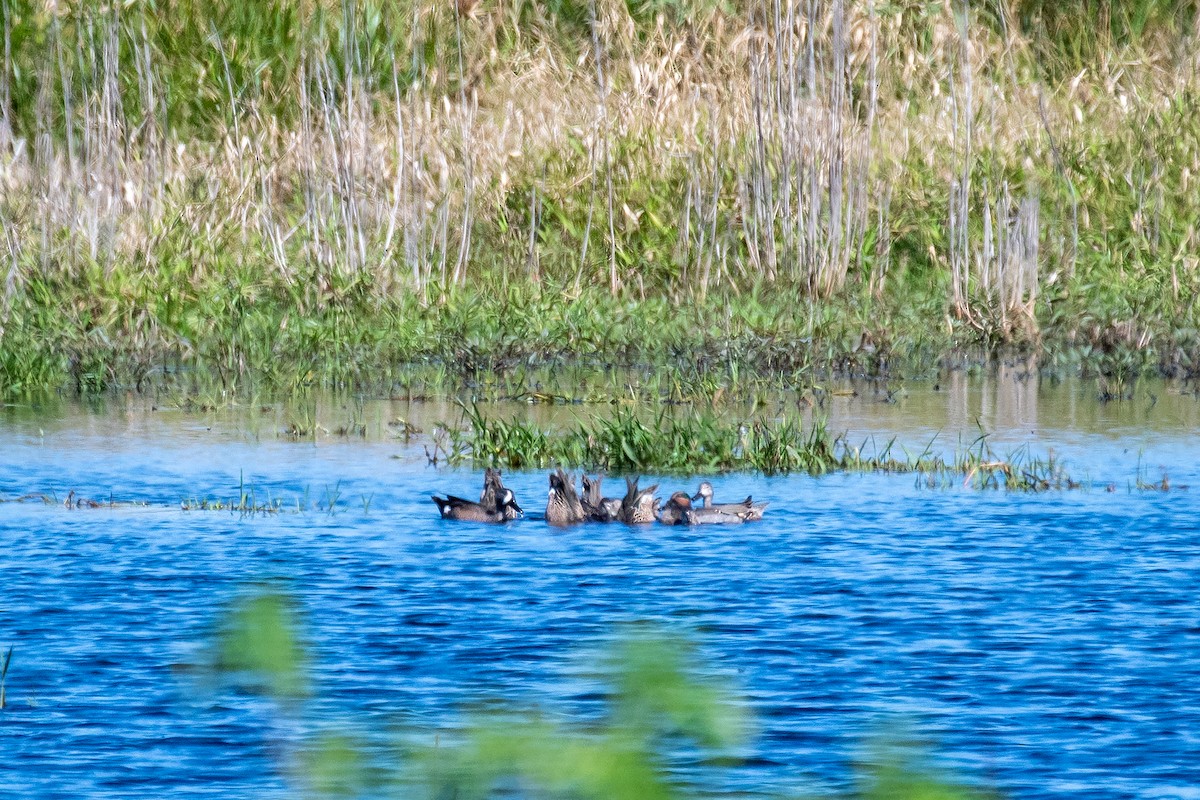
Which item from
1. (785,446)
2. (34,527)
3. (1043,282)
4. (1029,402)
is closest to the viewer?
(34,527)

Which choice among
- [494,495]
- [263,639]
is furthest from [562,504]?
[263,639]

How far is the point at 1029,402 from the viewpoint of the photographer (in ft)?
41.8

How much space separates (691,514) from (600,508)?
364 mm

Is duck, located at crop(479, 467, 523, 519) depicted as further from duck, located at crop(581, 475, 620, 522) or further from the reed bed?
the reed bed

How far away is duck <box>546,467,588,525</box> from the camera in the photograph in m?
8.52

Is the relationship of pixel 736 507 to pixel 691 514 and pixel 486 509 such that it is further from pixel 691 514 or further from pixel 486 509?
pixel 486 509

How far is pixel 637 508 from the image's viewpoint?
8633 mm

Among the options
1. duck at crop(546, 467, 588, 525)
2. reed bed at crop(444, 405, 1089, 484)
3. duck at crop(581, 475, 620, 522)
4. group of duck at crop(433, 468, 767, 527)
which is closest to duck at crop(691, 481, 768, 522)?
group of duck at crop(433, 468, 767, 527)

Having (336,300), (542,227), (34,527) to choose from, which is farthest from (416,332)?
(34,527)

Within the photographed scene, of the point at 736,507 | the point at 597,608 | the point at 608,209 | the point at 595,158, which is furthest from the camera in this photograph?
the point at 595,158

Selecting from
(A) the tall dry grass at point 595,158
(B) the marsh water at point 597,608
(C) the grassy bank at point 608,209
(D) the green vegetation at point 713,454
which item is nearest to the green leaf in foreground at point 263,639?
(B) the marsh water at point 597,608

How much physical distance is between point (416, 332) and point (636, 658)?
39.9 feet

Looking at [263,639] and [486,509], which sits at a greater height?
[263,639]

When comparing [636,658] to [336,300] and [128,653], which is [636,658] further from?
[336,300]
